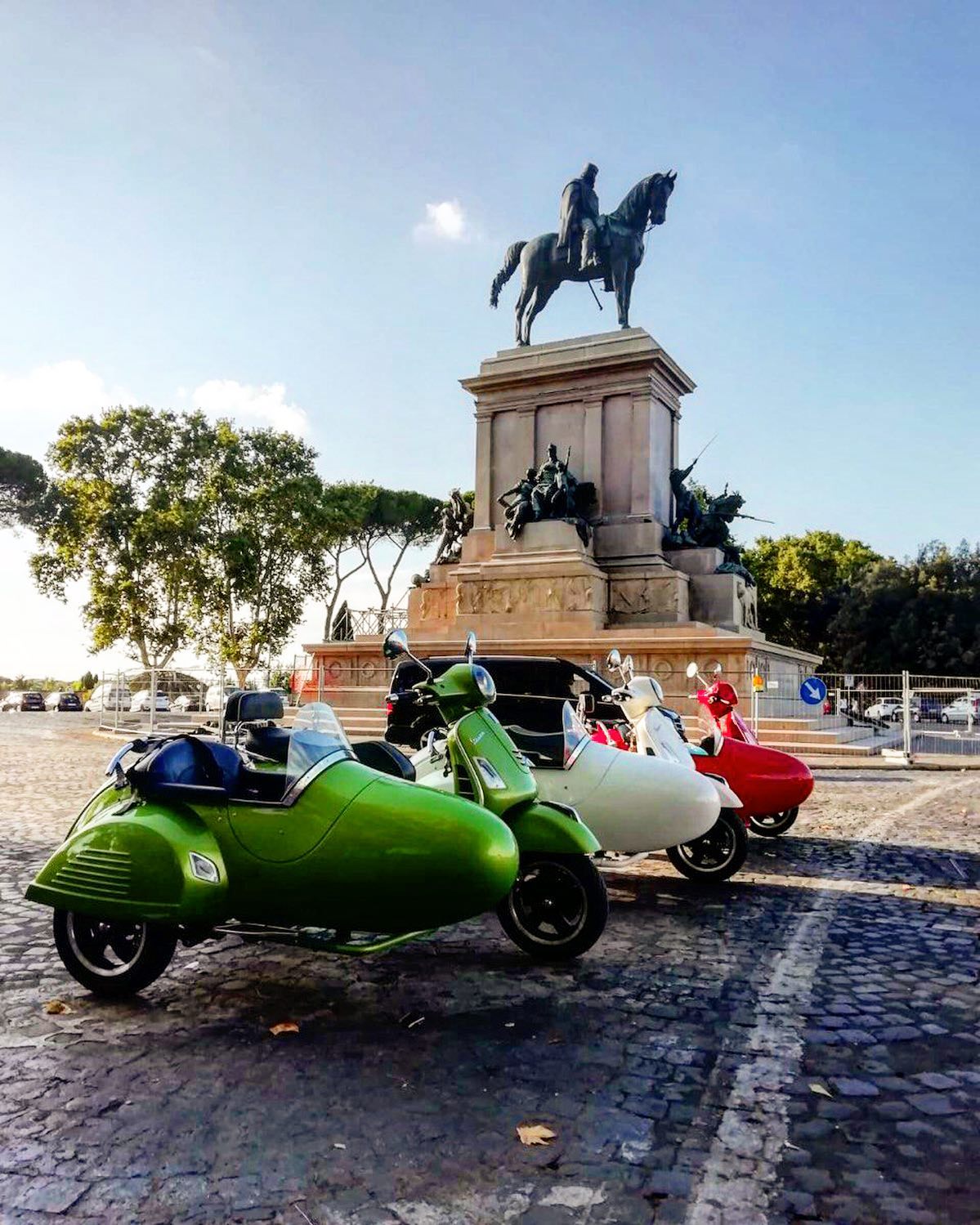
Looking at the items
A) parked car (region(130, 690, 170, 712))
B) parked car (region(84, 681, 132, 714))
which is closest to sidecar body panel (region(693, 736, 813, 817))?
parked car (region(130, 690, 170, 712))

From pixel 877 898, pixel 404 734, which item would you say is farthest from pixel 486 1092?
pixel 404 734

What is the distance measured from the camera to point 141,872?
12.5 ft

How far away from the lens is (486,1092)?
3033 millimetres

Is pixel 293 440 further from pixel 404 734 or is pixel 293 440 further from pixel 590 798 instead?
pixel 590 798

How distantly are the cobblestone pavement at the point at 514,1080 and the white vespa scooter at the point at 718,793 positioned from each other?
1.03m

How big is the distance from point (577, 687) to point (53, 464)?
28481mm

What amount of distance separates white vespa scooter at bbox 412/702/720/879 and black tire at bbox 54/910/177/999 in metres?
2.00

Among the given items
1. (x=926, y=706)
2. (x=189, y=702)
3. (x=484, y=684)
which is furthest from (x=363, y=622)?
(x=484, y=684)

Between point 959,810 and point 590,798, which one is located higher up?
point 590,798

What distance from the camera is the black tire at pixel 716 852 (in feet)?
21.3

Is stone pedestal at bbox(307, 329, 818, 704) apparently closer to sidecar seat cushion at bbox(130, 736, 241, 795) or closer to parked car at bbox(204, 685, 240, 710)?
parked car at bbox(204, 685, 240, 710)

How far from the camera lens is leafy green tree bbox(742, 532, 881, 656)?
50.5 meters

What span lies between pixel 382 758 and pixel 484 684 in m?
0.60

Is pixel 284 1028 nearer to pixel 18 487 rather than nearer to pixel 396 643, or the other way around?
pixel 396 643
